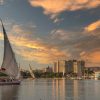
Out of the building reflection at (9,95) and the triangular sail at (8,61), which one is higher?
the triangular sail at (8,61)

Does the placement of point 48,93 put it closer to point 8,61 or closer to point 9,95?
point 9,95

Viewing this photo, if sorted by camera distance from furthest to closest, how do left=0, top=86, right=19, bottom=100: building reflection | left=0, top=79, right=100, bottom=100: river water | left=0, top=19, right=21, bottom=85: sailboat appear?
left=0, top=19, right=21, bottom=85: sailboat, left=0, top=79, right=100, bottom=100: river water, left=0, top=86, right=19, bottom=100: building reflection

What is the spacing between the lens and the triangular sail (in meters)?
75.4

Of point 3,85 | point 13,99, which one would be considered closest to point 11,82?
point 3,85

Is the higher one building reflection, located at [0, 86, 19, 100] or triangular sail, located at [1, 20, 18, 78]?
triangular sail, located at [1, 20, 18, 78]

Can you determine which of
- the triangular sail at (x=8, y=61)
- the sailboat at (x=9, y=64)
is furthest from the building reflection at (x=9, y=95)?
the triangular sail at (x=8, y=61)

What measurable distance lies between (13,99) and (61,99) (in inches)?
246

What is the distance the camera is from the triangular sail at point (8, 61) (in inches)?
2968

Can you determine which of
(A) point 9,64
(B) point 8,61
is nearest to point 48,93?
(A) point 9,64

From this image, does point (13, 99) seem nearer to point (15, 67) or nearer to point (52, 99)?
point (52, 99)

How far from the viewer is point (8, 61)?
2985 inches

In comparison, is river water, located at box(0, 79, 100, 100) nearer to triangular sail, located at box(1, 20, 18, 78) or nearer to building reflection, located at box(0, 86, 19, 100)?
building reflection, located at box(0, 86, 19, 100)

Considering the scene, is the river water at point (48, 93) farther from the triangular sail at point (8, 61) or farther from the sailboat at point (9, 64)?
the triangular sail at point (8, 61)

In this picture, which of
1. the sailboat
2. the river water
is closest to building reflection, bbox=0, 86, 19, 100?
the river water
